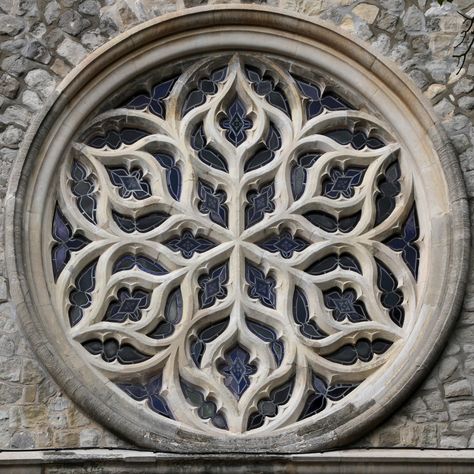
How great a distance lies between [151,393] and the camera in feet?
53.0

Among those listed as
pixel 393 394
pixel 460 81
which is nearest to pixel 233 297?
pixel 393 394

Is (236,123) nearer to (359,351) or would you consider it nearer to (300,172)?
(300,172)

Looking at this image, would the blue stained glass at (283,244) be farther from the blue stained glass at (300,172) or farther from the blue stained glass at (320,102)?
the blue stained glass at (320,102)

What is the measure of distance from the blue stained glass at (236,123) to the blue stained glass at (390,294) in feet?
5.17

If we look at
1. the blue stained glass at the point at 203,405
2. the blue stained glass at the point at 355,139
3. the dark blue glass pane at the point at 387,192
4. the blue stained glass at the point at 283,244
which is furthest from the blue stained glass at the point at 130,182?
the dark blue glass pane at the point at 387,192

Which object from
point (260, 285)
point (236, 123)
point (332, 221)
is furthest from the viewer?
point (236, 123)

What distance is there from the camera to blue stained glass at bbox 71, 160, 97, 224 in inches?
665

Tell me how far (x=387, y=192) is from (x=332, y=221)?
0.51 m

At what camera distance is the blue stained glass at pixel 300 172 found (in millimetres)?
17000

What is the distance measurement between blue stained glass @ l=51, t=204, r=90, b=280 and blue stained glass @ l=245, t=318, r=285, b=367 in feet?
4.90

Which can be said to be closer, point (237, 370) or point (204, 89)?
point (237, 370)

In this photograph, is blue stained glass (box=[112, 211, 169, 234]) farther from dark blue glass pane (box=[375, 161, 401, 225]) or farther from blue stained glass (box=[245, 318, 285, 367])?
dark blue glass pane (box=[375, 161, 401, 225])

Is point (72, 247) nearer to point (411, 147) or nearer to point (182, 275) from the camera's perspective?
point (182, 275)

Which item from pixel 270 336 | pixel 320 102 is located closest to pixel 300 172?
pixel 320 102
